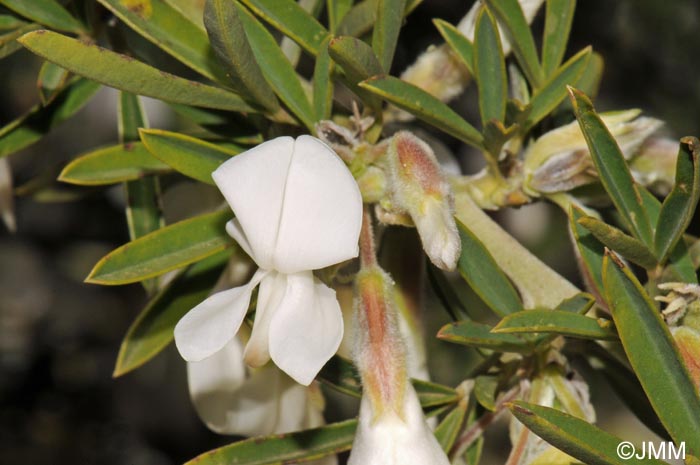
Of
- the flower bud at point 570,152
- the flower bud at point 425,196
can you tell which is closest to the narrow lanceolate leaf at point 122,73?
the flower bud at point 425,196

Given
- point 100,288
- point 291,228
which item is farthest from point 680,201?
point 100,288

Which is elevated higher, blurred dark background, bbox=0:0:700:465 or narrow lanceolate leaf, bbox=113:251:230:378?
narrow lanceolate leaf, bbox=113:251:230:378

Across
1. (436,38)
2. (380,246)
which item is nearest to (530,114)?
(380,246)

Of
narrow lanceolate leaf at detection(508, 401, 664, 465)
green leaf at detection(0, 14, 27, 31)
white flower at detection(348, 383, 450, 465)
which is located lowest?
white flower at detection(348, 383, 450, 465)

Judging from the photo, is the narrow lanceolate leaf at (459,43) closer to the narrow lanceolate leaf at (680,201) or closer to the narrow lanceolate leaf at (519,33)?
the narrow lanceolate leaf at (519,33)

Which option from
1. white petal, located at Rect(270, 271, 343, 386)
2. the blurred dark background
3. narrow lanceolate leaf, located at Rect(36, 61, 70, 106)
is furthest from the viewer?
the blurred dark background

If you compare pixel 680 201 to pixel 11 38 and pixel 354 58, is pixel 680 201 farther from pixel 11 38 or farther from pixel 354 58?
pixel 11 38

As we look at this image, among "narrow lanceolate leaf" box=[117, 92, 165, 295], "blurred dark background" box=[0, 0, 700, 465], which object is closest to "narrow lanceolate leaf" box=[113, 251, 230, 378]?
"narrow lanceolate leaf" box=[117, 92, 165, 295]

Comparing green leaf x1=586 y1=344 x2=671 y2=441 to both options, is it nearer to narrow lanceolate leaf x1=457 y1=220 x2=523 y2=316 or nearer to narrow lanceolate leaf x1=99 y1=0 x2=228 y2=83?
narrow lanceolate leaf x1=457 y1=220 x2=523 y2=316
